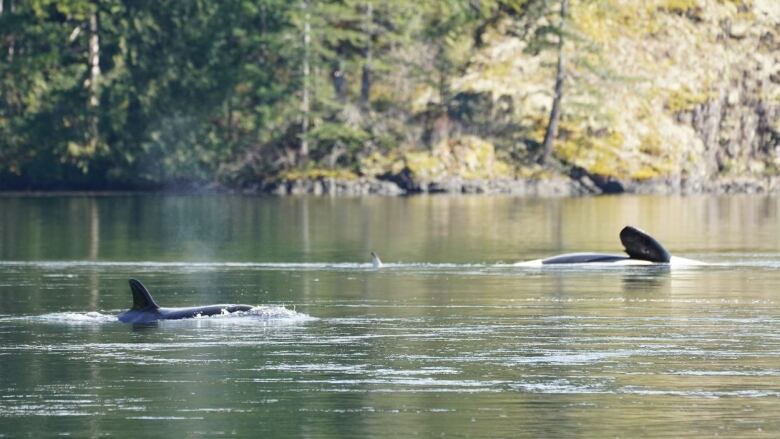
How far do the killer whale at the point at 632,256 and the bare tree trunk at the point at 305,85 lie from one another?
60018mm

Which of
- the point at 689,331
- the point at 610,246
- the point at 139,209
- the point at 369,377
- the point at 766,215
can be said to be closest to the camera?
the point at 369,377

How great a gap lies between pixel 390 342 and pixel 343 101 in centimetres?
8301

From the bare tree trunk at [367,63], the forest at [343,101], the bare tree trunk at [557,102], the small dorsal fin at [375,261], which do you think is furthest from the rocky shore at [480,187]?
the small dorsal fin at [375,261]

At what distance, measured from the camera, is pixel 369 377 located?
86.6 ft

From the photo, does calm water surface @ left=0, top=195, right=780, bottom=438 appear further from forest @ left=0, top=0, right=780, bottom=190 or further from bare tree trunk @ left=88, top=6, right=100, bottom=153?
bare tree trunk @ left=88, top=6, right=100, bottom=153

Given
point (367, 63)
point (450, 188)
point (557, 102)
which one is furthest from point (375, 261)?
point (557, 102)

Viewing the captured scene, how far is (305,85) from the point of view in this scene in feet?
352

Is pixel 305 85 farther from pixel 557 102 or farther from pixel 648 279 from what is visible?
pixel 648 279

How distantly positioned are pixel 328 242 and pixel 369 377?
33.4 meters

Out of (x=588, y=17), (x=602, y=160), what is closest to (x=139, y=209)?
(x=602, y=160)

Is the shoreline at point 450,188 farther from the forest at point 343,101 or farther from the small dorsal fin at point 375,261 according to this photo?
the small dorsal fin at point 375,261

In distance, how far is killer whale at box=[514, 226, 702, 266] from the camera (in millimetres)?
47844

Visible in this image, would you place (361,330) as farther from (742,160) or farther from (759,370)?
(742,160)

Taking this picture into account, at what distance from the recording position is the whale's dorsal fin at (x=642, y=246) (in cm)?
4793
